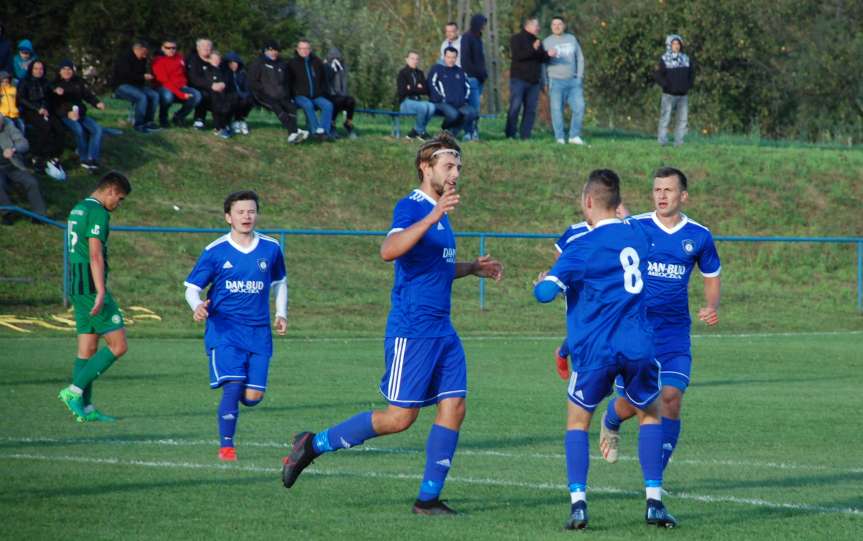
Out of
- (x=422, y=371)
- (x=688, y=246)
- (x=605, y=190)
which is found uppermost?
(x=605, y=190)

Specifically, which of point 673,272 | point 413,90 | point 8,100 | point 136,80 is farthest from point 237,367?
point 413,90

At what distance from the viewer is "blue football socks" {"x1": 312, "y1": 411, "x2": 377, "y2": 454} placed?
Result: 818 cm

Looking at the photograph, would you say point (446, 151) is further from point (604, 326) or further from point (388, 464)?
point (388, 464)

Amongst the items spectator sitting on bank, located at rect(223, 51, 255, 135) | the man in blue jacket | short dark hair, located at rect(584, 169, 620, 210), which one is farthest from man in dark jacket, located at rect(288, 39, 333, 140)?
short dark hair, located at rect(584, 169, 620, 210)

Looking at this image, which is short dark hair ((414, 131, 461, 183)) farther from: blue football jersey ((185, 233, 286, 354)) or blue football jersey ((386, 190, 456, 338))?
blue football jersey ((185, 233, 286, 354))

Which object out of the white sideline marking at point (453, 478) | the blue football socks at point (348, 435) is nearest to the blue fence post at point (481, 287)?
the white sideline marking at point (453, 478)

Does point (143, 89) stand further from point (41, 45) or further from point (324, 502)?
point (324, 502)

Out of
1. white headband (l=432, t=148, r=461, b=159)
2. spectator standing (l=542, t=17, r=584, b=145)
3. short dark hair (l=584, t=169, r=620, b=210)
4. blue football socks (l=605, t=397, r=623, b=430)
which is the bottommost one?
blue football socks (l=605, t=397, r=623, b=430)

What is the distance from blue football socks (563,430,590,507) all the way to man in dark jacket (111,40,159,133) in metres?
20.1

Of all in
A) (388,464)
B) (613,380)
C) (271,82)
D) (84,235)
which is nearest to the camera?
(613,380)

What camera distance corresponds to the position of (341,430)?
824 cm

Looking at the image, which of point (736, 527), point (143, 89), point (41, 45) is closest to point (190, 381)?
point (736, 527)

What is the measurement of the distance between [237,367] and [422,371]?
273 cm

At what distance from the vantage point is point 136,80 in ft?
87.6
